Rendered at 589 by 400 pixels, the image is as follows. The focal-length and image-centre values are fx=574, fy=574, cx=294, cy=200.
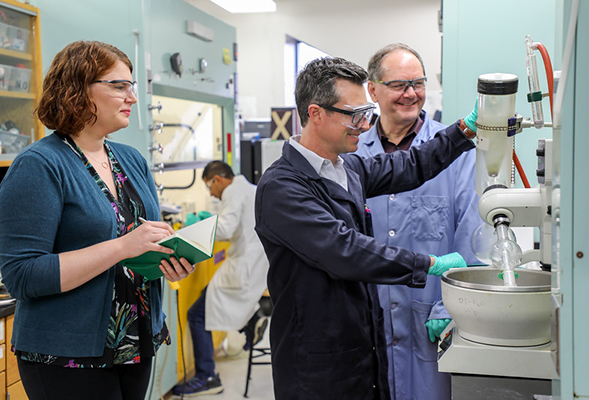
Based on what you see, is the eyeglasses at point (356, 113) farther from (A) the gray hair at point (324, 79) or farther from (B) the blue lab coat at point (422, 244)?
(B) the blue lab coat at point (422, 244)

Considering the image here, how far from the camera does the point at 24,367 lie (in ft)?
4.23

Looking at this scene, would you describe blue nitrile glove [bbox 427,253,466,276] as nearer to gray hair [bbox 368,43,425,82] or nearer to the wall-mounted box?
gray hair [bbox 368,43,425,82]

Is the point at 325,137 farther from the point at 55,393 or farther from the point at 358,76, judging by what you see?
the point at 55,393

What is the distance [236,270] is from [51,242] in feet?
7.75

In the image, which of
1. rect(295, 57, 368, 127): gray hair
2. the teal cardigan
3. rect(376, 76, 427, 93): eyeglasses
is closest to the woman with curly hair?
the teal cardigan

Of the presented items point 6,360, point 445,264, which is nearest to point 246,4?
point 6,360

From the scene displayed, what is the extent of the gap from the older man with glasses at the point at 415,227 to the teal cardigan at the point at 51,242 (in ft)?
2.96

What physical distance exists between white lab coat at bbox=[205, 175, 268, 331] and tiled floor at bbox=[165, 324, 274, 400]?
36cm

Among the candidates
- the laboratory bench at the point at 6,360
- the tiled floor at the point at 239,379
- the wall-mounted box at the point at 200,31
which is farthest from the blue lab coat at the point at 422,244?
the wall-mounted box at the point at 200,31

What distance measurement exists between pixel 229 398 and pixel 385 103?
2180mm

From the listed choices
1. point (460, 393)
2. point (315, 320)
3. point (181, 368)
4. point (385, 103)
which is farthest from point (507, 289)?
point (181, 368)

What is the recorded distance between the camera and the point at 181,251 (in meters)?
1.33

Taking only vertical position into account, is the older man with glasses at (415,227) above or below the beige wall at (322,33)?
below

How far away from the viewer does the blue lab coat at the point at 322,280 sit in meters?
1.35
